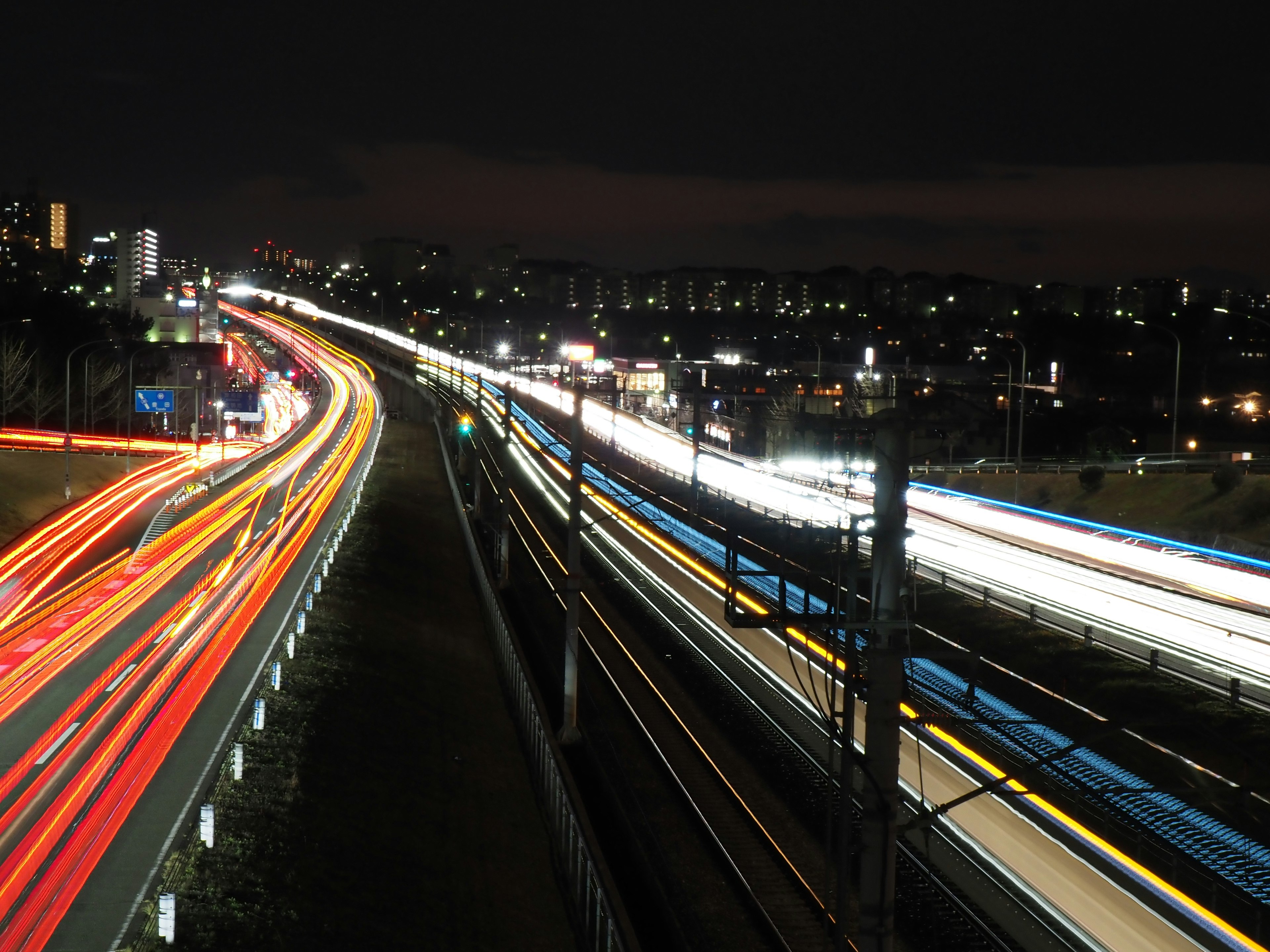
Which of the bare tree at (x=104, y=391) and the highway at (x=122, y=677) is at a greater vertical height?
the bare tree at (x=104, y=391)

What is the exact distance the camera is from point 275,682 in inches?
714

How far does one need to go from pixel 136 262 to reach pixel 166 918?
167m

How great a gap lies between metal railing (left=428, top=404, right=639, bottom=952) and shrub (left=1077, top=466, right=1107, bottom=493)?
19.4 metres

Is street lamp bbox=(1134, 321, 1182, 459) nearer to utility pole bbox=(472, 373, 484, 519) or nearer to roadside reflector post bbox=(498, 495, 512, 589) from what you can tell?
roadside reflector post bbox=(498, 495, 512, 589)

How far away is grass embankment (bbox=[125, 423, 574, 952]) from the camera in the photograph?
11438mm

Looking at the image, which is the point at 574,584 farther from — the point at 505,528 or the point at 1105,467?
the point at 1105,467

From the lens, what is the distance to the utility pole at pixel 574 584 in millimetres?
17625

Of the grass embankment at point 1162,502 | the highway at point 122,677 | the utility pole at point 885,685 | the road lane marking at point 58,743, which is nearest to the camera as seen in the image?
the utility pole at point 885,685

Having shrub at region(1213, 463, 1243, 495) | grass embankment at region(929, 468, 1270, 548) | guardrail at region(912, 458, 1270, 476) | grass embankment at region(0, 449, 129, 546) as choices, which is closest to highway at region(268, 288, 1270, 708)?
grass embankment at region(929, 468, 1270, 548)

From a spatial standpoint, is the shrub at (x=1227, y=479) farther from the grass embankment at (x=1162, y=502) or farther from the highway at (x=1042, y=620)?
the highway at (x=1042, y=620)

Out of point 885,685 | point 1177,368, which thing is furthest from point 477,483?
point 885,685

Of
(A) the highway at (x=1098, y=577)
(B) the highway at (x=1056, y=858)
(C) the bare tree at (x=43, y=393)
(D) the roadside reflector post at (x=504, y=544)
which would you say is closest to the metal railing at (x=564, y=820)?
(B) the highway at (x=1056, y=858)

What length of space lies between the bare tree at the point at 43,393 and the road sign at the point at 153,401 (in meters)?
7.39

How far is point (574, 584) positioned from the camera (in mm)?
18453
